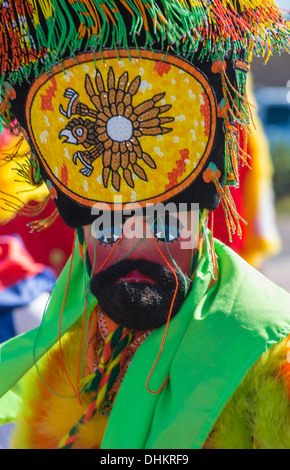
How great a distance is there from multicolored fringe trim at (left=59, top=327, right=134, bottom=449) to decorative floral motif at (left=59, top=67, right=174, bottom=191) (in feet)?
1.11

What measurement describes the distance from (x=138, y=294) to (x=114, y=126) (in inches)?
13.5

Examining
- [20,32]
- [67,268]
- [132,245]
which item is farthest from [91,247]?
[20,32]

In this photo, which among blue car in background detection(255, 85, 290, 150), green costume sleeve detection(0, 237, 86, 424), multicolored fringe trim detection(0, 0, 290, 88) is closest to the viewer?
multicolored fringe trim detection(0, 0, 290, 88)

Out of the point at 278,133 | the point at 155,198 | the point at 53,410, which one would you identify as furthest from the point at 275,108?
the point at 53,410

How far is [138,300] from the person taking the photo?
113cm

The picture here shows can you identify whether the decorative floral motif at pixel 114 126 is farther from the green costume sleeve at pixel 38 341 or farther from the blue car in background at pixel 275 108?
the blue car in background at pixel 275 108

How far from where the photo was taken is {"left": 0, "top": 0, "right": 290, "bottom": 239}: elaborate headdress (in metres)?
1.06

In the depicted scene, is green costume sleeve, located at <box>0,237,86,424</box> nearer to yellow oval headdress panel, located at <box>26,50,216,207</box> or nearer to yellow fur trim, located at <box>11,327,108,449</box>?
yellow fur trim, located at <box>11,327,108,449</box>

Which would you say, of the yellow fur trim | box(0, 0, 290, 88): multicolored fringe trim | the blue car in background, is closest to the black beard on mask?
the yellow fur trim

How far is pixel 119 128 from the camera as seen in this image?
3.69 ft

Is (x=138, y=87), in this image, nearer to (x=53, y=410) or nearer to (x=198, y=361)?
(x=198, y=361)

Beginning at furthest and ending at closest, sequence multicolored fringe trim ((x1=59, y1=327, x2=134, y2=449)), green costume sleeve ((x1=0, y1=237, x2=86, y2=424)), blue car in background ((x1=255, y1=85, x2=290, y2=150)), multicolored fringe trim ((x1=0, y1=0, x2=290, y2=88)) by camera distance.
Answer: blue car in background ((x1=255, y1=85, x2=290, y2=150))
green costume sleeve ((x1=0, y1=237, x2=86, y2=424))
multicolored fringe trim ((x1=59, y1=327, x2=134, y2=449))
multicolored fringe trim ((x1=0, y1=0, x2=290, y2=88))
